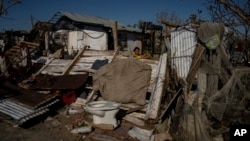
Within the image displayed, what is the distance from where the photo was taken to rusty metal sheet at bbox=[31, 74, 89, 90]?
796cm

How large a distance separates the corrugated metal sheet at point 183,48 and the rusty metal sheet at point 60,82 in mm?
3897

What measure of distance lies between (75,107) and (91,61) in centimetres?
265

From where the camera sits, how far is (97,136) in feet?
18.4

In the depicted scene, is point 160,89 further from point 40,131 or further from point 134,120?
point 40,131

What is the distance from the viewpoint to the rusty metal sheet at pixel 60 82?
7.96 m

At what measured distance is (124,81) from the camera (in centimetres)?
776

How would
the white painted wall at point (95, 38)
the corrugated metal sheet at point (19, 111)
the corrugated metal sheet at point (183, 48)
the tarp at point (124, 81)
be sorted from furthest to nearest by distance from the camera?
the white painted wall at point (95, 38)
the corrugated metal sheet at point (183, 48)
the tarp at point (124, 81)
the corrugated metal sheet at point (19, 111)

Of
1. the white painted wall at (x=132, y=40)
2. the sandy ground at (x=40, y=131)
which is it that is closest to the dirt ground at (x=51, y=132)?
the sandy ground at (x=40, y=131)

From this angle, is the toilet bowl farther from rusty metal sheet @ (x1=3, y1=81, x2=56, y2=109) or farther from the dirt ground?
rusty metal sheet @ (x1=3, y1=81, x2=56, y2=109)

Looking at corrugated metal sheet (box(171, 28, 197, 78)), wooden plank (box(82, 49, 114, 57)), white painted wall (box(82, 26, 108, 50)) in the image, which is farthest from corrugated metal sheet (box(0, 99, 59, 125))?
white painted wall (box(82, 26, 108, 50))

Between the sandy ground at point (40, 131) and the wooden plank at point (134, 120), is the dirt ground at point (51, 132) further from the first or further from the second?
the wooden plank at point (134, 120)

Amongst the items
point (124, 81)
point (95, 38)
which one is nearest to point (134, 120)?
point (124, 81)

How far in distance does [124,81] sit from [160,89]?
1194 millimetres

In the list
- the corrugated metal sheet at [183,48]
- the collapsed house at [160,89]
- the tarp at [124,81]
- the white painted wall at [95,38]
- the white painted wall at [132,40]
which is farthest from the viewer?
the white painted wall at [132,40]
